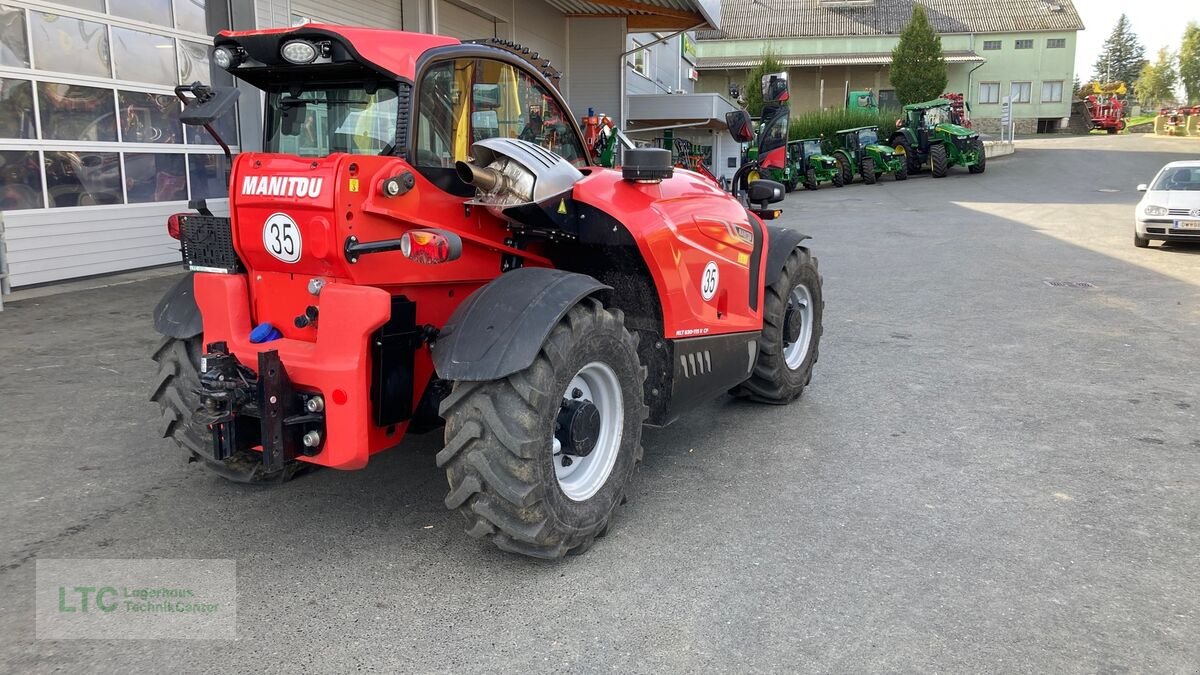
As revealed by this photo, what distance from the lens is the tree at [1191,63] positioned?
70562 millimetres

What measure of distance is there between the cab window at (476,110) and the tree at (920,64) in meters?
44.0

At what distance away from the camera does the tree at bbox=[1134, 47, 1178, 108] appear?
7656 cm

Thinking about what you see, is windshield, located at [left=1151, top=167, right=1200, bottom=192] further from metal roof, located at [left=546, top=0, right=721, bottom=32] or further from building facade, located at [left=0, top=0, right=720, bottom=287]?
building facade, located at [left=0, top=0, right=720, bottom=287]

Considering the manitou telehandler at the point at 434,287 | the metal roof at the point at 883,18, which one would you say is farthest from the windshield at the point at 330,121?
the metal roof at the point at 883,18

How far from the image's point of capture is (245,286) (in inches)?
154

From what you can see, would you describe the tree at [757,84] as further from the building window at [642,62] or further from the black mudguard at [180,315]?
the black mudguard at [180,315]

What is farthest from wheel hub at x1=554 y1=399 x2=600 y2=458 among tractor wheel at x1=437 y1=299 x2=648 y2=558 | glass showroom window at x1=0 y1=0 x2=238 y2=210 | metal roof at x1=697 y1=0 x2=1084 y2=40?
metal roof at x1=697 y1=0 x2=1084 y2=40

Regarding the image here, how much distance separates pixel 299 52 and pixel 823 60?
52.5m

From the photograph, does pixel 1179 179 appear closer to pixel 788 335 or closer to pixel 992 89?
pixel 788 335

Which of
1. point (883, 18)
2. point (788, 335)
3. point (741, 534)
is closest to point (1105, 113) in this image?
point (883, 18)

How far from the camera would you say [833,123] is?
35656 mm

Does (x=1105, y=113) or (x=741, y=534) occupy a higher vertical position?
(x=1105, y=113)

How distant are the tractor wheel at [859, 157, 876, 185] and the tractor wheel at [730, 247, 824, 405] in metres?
25.2

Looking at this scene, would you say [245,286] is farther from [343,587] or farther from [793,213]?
[793,213]
